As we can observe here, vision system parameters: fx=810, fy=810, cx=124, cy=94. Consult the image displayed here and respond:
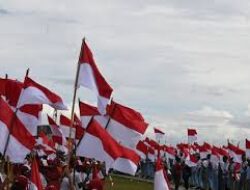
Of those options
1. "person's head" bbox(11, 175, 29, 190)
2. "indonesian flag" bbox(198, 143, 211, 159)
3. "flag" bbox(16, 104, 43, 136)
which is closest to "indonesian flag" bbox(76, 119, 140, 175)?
"person's head" bbox(11, 175, 29, 190)

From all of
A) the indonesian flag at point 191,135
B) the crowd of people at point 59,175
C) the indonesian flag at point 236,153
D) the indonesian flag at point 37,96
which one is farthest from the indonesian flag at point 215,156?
the indonesian flag at point 37,96

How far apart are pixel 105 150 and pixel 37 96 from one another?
2325 mm

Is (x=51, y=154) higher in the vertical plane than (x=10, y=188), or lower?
higher

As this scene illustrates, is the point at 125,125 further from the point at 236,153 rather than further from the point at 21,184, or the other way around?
the point at 236,153

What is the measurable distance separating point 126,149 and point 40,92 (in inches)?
93.7

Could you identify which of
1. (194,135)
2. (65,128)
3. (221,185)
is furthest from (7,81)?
(194,135)

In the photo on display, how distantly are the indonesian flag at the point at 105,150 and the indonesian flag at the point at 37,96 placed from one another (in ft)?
4.97

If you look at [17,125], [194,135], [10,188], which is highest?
[194,135]

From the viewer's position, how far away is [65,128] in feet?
98.7

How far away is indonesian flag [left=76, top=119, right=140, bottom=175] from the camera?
605 inches

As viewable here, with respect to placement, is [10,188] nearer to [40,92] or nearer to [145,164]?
[40,92]

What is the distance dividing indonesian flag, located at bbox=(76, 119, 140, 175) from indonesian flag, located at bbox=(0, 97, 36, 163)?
1051 millimetres

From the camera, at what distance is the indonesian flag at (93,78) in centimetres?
1644

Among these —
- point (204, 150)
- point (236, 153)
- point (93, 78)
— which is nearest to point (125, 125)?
point (93, 78)
